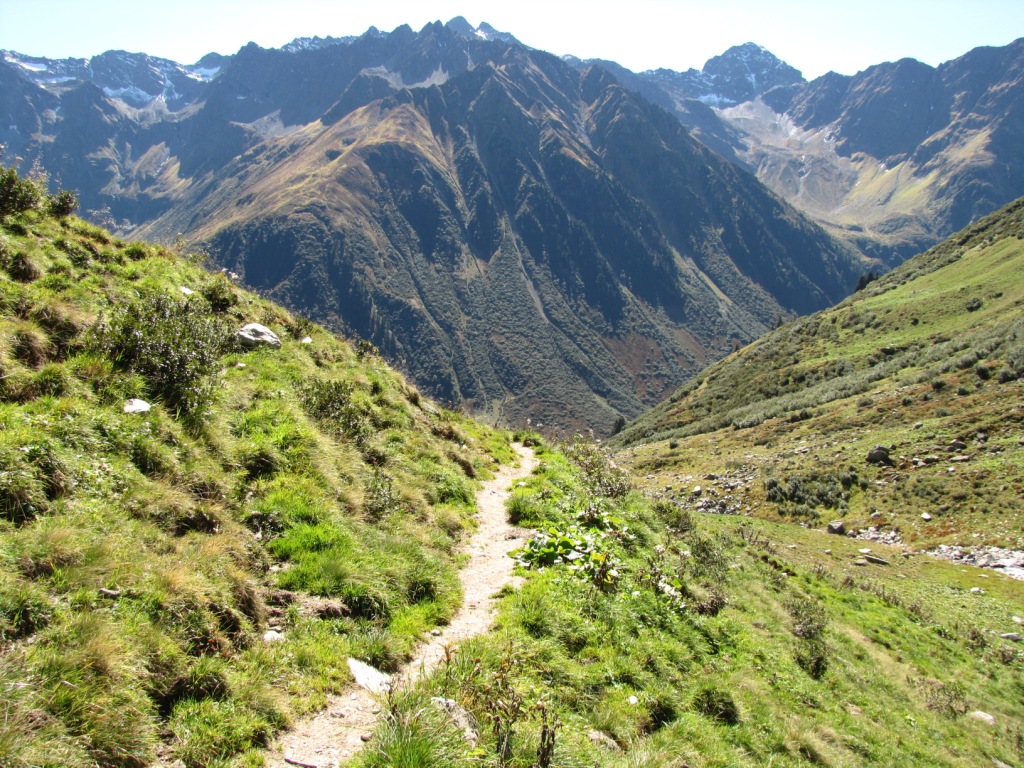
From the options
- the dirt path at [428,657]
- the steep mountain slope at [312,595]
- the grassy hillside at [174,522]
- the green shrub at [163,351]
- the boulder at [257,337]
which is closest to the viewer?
the grassy hillside at [174,522]

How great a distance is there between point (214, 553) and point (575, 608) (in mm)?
5229

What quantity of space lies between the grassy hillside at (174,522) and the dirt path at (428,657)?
0.70ft

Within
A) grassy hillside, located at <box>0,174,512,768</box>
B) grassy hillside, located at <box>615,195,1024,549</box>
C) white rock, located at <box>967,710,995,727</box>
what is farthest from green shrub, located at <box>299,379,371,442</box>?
grassy hillside, located at <box>615,195,1024,549</box>

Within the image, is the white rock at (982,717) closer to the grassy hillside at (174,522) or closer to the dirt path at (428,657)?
the dirt path at (428,657)

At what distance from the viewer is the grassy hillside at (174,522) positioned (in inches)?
173

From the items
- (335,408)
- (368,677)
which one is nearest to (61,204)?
(335,408)

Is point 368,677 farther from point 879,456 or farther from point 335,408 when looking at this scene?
point 879,456

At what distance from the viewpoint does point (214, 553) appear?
638cm

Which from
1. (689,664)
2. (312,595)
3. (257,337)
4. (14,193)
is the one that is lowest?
(689,664)

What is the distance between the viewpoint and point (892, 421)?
3769cm

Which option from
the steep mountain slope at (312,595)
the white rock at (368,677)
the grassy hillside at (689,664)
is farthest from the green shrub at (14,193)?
the grassy hillside at (689,664)

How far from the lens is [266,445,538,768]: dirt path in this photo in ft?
15.7

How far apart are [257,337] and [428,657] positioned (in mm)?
10283

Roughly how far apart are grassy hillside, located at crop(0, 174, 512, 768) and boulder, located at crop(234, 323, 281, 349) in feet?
1.72
